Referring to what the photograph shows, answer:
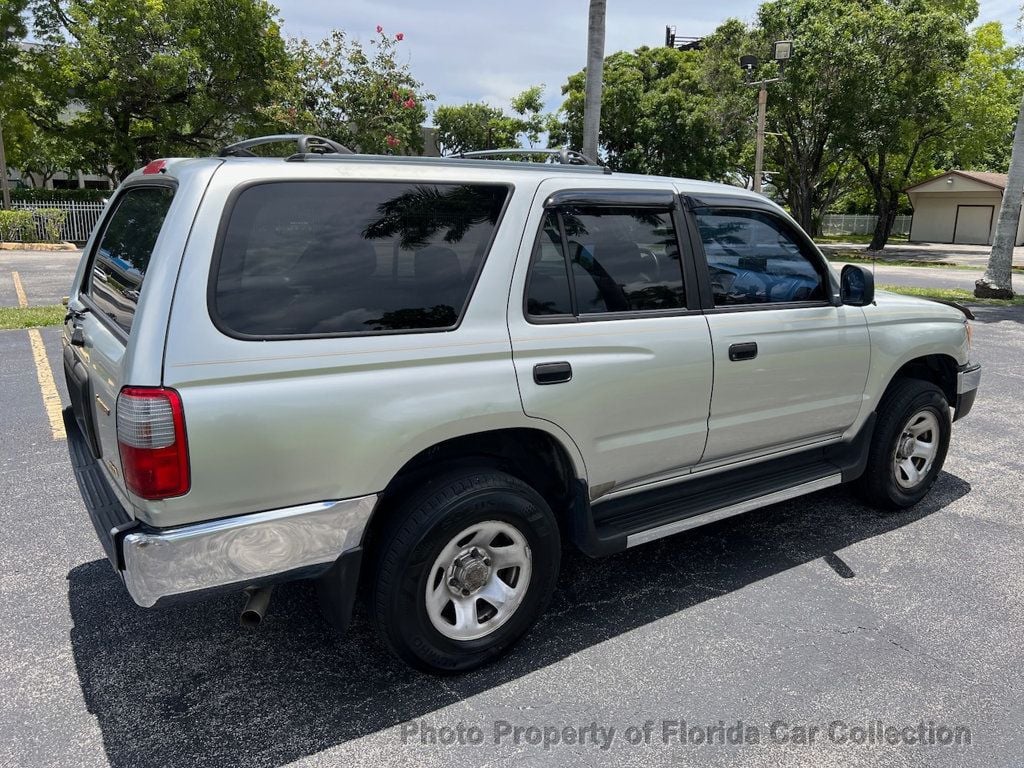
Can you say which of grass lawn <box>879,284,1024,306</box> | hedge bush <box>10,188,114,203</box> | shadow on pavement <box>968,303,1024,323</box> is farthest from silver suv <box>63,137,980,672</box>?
hedge bush <box>10,188,114,203</box>

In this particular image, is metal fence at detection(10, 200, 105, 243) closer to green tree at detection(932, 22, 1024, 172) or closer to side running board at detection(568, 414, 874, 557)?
side running board at detection(568, 414, 874, 557)

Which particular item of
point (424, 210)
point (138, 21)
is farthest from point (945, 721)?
point (138, 21)

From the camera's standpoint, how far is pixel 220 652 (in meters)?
3.00

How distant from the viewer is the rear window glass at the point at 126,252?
2633 millimetres

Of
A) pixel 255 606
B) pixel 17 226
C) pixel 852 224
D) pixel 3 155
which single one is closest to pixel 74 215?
pixel 17 226

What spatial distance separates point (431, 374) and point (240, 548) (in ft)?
2.74

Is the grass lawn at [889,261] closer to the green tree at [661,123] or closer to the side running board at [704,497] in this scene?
the green tree at [661,123]

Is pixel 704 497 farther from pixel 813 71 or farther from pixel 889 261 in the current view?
pixel 889 261

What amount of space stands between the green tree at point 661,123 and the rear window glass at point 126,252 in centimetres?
3134

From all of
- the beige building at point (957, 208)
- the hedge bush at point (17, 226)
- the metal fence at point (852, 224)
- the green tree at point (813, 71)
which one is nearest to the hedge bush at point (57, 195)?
the hedge bush at point (17, 226)

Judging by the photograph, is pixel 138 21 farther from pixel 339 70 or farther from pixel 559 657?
pixel 559 657

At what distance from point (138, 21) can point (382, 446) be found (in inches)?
998

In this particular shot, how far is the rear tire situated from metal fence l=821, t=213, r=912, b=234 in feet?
176

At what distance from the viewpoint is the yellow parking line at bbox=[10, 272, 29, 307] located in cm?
1137
